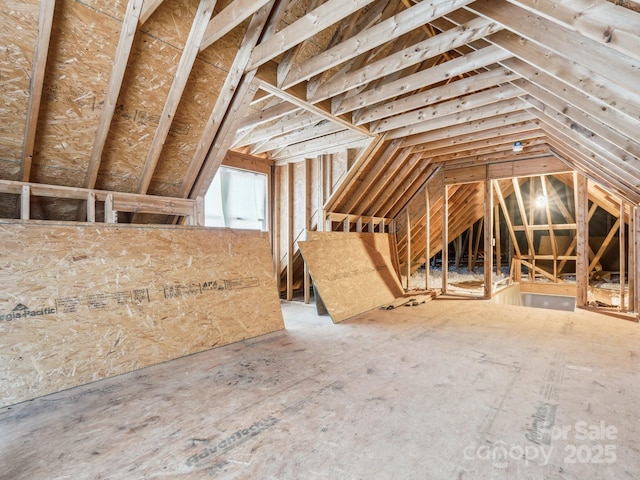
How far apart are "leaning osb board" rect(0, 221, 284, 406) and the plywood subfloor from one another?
0.18 m

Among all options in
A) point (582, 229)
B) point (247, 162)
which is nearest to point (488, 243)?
point (582, 229)

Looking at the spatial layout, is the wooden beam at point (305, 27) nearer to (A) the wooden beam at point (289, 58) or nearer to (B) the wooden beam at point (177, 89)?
(A) the wooden beam at point (289, 58)

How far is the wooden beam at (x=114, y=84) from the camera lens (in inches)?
94.4

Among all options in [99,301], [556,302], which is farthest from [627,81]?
[556,302]

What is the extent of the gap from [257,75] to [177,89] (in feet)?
2.64

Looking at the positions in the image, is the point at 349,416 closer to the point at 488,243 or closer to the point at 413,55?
the point at 413,55

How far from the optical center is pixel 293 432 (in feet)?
6.23

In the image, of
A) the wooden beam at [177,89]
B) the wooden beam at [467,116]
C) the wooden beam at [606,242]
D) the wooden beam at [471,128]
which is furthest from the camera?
the wooden beam at [606,242]

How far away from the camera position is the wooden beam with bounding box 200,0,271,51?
237 cm

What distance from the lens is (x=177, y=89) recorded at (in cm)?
297

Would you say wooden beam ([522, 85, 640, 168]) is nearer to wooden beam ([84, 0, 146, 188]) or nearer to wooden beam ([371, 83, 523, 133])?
wooden beam ([371, 83, 523, 133])

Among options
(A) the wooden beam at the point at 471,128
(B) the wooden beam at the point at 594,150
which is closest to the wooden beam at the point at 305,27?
(B) the wooden beam at the point at 594,150

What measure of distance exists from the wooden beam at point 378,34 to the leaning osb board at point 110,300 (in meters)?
2.05

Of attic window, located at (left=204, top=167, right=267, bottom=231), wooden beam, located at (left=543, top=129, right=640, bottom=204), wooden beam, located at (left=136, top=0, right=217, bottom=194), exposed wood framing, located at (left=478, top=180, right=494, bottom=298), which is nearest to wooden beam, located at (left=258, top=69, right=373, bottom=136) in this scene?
wooden beam, located at (left=136, top=0, right=217, bottom=194)
